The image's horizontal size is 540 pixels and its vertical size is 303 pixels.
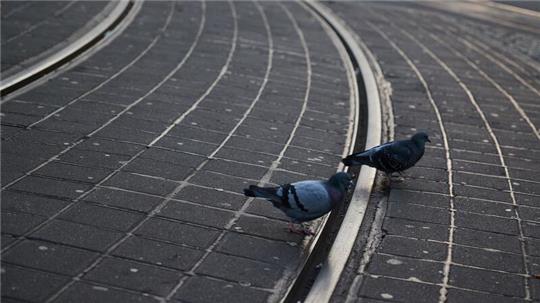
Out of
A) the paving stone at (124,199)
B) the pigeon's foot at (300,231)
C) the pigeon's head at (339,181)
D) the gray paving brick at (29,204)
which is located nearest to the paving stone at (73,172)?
the paving stone at (124,199)

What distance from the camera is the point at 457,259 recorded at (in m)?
4.98

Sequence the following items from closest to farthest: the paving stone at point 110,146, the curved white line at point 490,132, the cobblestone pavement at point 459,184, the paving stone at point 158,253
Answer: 1. the paving stone at point 158,253
2. the cobblestone pavement at point 459,184
3. the curved white line at point 490,132
4. the paving stone at point 110,146

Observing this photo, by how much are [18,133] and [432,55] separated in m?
7.06

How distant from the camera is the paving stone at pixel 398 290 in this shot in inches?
175

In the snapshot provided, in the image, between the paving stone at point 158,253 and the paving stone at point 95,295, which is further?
the paving stone at point 158,253

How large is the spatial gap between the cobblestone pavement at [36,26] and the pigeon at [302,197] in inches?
168

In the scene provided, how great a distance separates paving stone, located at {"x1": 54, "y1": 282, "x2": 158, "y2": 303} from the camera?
404 cm

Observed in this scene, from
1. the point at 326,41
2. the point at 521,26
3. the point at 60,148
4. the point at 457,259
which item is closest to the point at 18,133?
the point at 60,148

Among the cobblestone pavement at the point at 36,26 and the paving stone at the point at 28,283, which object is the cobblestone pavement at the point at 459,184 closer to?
the paving stone at the point at 28,283

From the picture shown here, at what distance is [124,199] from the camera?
534cm

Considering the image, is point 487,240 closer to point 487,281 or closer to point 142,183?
point 487,281

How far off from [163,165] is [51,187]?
97cm

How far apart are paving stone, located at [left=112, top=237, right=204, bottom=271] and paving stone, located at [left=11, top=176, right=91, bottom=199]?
32.1 inches

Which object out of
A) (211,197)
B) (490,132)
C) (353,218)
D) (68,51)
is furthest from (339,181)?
(68,51)
